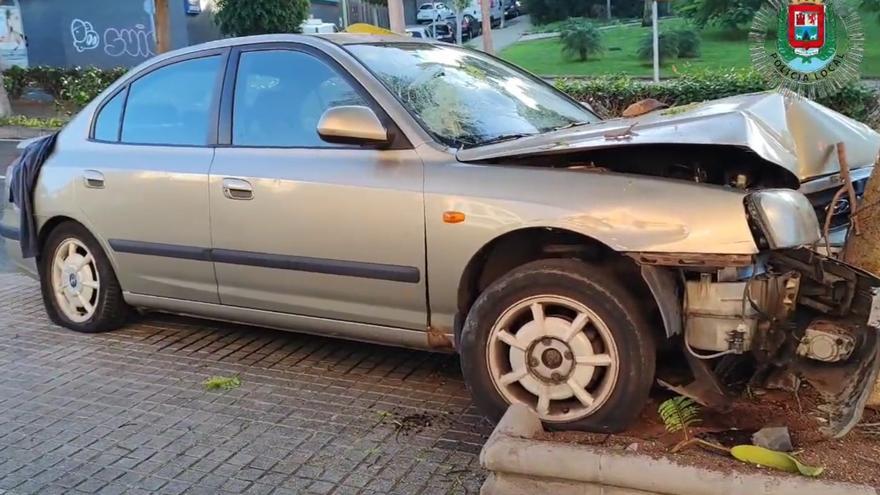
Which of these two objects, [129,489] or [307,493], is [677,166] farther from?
[129,489]

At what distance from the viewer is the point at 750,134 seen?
3314mm

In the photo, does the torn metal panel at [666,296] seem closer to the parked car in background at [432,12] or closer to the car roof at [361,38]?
the car roof at [361,38]

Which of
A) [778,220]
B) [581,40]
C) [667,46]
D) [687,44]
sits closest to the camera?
[778,220]

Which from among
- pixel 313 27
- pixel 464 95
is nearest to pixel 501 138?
pixel 464 95

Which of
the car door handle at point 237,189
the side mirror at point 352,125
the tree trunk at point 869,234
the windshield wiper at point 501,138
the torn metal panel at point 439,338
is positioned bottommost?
the torn metal panel at point 439,338

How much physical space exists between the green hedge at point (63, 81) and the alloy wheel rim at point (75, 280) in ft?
46.5

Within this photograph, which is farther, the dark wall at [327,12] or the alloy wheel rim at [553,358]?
the dark wall at [327,12]

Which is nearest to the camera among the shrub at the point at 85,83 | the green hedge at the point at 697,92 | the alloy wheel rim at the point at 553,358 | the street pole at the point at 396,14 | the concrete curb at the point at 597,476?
the concrete curb at the point at 597,476

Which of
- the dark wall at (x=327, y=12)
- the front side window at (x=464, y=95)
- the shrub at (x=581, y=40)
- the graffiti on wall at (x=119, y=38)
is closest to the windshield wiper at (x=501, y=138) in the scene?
the front side window at (x=464, y=95)

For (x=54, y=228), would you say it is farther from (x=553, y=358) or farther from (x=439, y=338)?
(x=553, y=358)

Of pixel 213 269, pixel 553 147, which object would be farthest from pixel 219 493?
pixel 553 147

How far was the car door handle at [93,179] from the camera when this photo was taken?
505cm

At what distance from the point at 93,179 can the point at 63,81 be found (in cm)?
1597

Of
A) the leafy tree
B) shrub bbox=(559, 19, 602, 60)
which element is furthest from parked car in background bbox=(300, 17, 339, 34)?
shrub bbox=(559, 19, 602, 60)
